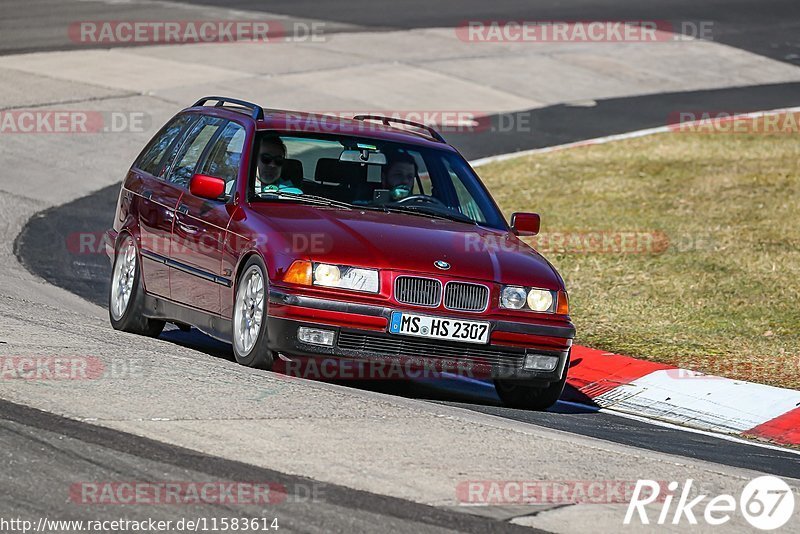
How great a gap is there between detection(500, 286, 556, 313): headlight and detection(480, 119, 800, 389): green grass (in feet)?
Result: 7.87

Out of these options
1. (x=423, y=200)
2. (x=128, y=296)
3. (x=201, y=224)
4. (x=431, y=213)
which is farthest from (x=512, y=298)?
(x=128, y=296)

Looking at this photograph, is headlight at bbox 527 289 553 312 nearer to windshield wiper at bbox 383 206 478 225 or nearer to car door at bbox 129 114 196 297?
windshield wiper at bbox 383 206 478 225

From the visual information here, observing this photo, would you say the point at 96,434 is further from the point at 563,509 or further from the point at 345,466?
the point at 563,509

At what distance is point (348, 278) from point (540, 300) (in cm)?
121

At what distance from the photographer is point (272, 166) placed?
9.47m

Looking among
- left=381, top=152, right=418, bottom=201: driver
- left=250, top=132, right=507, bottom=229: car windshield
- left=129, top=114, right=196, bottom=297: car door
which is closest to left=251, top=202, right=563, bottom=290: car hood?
left=250, top=132, right=507, bottom=229: car windshield

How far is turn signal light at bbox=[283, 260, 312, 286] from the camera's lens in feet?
27.3

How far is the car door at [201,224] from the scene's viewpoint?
362 inches

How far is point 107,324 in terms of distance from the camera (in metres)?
10.6

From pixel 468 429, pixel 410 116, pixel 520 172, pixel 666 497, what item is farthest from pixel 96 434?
pixel 410 116

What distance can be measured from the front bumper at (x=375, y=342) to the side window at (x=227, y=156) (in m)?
1.43

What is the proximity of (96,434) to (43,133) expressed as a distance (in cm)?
1308

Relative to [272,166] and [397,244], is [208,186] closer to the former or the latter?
[272,166]

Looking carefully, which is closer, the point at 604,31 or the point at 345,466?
the point at 345,466
